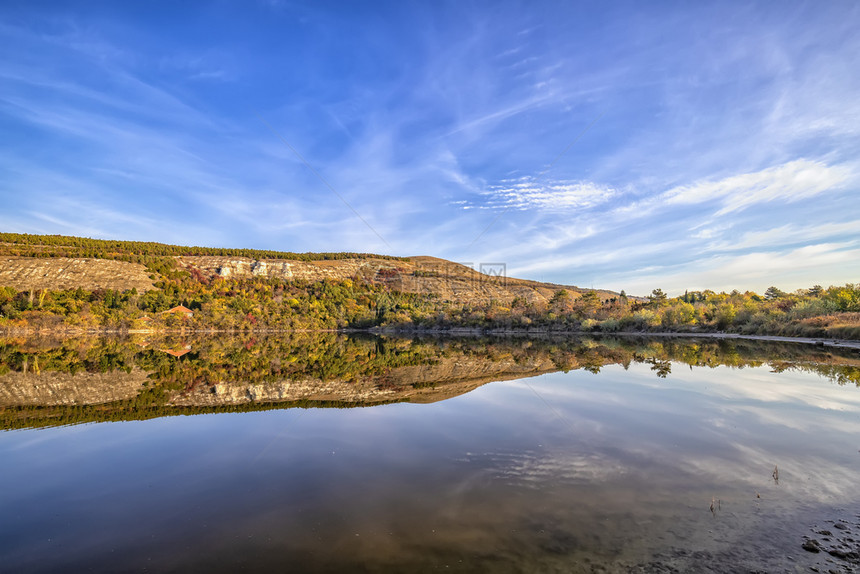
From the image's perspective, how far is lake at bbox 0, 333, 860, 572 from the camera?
171 inches

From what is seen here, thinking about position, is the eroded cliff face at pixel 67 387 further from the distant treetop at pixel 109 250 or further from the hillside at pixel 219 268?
the distant treetop at pixel 109 250

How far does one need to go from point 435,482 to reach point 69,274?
111404 millimetres

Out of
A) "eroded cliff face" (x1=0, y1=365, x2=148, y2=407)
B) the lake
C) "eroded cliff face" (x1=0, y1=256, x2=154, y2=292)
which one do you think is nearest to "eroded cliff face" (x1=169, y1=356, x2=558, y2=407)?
the lake

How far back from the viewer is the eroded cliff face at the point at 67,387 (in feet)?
44.9

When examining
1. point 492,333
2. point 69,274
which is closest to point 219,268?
point 69,274

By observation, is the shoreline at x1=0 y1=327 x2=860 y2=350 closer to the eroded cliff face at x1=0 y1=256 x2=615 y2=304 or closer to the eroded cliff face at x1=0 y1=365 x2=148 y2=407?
the eroded cliff face at x1=0 y1=256 x2=615 y2=304

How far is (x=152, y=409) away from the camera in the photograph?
Answer: 12.2m

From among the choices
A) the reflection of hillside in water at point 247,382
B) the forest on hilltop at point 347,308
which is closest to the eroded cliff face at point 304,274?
the forest on hilltop at point 347,308

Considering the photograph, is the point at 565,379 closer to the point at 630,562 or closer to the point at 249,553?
the point at 630,562

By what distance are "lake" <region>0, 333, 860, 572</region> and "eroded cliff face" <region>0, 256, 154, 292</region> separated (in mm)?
91796

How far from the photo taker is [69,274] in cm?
8725

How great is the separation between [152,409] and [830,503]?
15.2 metres

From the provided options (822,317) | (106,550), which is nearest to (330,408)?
(106,550)

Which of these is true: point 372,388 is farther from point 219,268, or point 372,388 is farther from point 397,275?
point 397,275
